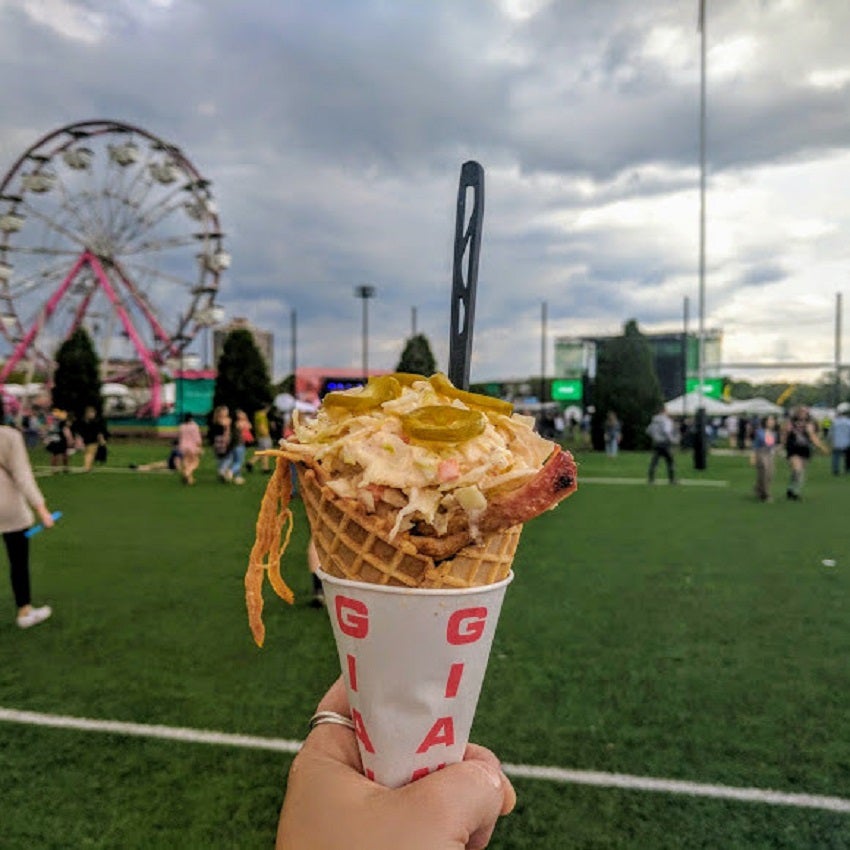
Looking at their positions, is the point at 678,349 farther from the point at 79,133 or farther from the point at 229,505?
the point at 229,505

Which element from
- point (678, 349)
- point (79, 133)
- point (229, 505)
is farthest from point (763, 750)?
point (678, 349)

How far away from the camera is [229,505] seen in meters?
13.7

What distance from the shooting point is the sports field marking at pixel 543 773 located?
3590mm

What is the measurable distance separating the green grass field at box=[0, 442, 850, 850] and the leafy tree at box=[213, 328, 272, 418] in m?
27.7

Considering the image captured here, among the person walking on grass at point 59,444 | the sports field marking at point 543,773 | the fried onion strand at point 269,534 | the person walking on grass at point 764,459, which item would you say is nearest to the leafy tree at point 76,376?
the person walking on grass at point 59,444

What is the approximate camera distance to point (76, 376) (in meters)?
36.0

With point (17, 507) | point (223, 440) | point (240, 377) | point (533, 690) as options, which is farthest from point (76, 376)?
point (533, 690)

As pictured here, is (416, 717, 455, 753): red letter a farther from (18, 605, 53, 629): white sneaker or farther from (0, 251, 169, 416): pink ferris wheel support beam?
(0, 251, 169, 416): pink ferris wheel support beam

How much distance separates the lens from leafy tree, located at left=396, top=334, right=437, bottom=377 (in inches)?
1337

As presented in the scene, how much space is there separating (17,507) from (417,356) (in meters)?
28.7

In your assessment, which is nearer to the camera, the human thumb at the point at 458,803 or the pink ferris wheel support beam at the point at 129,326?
the human thumb at the point at 458,803

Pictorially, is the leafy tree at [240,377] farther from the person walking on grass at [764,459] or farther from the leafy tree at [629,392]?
the person walking on grass at [764,459]

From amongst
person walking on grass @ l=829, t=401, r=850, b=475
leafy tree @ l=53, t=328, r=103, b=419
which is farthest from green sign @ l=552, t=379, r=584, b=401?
person walking on grass @ l=829, t=401, r=850, b=475

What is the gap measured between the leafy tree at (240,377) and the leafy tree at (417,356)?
268 inches
